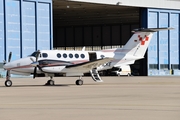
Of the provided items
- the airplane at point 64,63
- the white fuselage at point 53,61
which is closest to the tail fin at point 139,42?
the airplane at point 64,63

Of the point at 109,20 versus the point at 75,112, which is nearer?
the point at 75,112

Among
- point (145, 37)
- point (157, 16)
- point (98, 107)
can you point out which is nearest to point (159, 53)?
point (157, 16)

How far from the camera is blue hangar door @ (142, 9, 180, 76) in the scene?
2675 inches

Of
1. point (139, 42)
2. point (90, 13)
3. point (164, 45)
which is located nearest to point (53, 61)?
point (139, 42)

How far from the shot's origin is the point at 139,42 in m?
37.9

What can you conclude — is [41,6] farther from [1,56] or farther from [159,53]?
[159,53]

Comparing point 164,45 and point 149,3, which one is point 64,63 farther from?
point 164,45

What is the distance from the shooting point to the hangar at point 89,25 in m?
54.6

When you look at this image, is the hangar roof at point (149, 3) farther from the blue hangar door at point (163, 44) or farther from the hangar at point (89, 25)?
the blue hangar door at point (163, 44)

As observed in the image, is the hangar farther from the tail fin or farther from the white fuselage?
the white fuselage

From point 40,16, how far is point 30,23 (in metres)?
1.84

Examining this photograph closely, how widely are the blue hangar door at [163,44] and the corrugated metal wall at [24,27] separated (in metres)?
16.8

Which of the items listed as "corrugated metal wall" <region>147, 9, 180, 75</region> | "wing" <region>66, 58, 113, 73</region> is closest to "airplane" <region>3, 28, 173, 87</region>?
"wing" <region>66, 58, 113, 73</region>

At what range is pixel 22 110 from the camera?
15.0 meters
